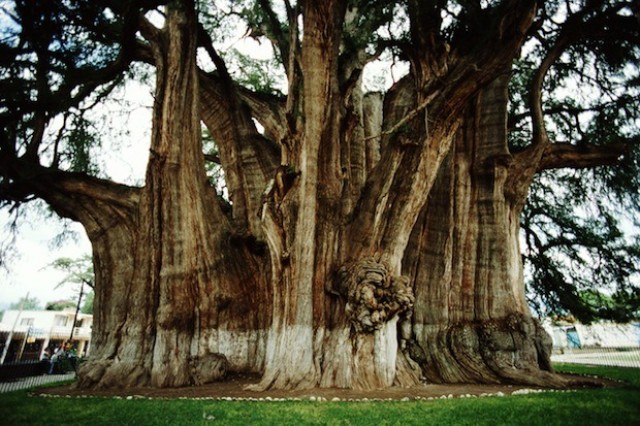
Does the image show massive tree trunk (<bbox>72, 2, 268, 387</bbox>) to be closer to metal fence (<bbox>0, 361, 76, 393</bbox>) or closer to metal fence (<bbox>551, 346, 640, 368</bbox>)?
metal fence (<bbox>0, 361, 76, 393</bbox>)

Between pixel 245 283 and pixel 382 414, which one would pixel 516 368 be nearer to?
pixel 382 414

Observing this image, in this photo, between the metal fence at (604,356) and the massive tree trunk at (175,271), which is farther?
the metal fence at (604,356)

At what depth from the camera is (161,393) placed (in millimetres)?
6156

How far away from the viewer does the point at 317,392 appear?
5.77 meters

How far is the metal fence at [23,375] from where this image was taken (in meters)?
9.78

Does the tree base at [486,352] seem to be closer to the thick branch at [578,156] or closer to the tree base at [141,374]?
the thick branch at [578,156]

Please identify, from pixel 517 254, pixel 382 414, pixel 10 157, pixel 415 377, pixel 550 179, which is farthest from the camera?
pixel 550 179

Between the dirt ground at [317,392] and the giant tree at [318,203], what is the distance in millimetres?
296

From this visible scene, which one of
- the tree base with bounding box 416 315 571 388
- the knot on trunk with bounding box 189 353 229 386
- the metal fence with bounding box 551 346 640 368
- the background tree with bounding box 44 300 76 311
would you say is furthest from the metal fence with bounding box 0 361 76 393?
the background tree with bounding box 44 300 76 311

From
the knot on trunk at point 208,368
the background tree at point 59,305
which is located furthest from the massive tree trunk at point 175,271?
the background tree at point 59,305

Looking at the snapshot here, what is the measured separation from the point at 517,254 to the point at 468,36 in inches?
174

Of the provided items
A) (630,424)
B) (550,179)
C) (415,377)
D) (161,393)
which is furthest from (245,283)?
(550,179)

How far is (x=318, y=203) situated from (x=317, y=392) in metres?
3.06

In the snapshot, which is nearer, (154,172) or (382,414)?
(382,414)
